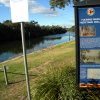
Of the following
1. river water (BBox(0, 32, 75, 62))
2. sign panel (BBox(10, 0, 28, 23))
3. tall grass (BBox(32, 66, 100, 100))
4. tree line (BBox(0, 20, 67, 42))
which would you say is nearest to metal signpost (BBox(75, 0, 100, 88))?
tall grass (BBox(32, 66, 100, 100))

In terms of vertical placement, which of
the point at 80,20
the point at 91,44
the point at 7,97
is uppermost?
the point at 80,20

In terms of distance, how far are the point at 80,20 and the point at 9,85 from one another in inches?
187

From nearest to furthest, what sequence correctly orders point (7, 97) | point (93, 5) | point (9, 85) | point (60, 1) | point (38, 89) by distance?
1. point (93, 5)
2. point (38, 89)
3. point (7, 97)
4. point (9, 85)
5. point (60, 1)

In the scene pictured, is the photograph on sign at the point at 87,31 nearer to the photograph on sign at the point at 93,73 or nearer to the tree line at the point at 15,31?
the photograph on sign at the point at 93,73

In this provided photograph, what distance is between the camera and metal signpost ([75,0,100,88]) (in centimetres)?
630

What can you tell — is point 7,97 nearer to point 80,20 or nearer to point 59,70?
point 59,70

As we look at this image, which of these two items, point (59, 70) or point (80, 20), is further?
point (59, 70)

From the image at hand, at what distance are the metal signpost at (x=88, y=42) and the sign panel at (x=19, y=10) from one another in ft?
3.72

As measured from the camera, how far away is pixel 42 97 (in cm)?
738

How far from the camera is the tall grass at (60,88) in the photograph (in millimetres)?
7016

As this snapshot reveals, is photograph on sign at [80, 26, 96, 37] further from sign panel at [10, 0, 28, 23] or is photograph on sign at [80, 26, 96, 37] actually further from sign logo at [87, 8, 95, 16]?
sign panel at [10, 0, 28, 23]

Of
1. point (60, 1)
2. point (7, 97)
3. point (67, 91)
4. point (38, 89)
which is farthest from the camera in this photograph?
point (60, 1)

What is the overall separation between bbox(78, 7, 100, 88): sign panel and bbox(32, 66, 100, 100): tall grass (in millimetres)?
605

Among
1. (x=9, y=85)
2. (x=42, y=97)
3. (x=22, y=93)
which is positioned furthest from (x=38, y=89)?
(x=9, y=85)
